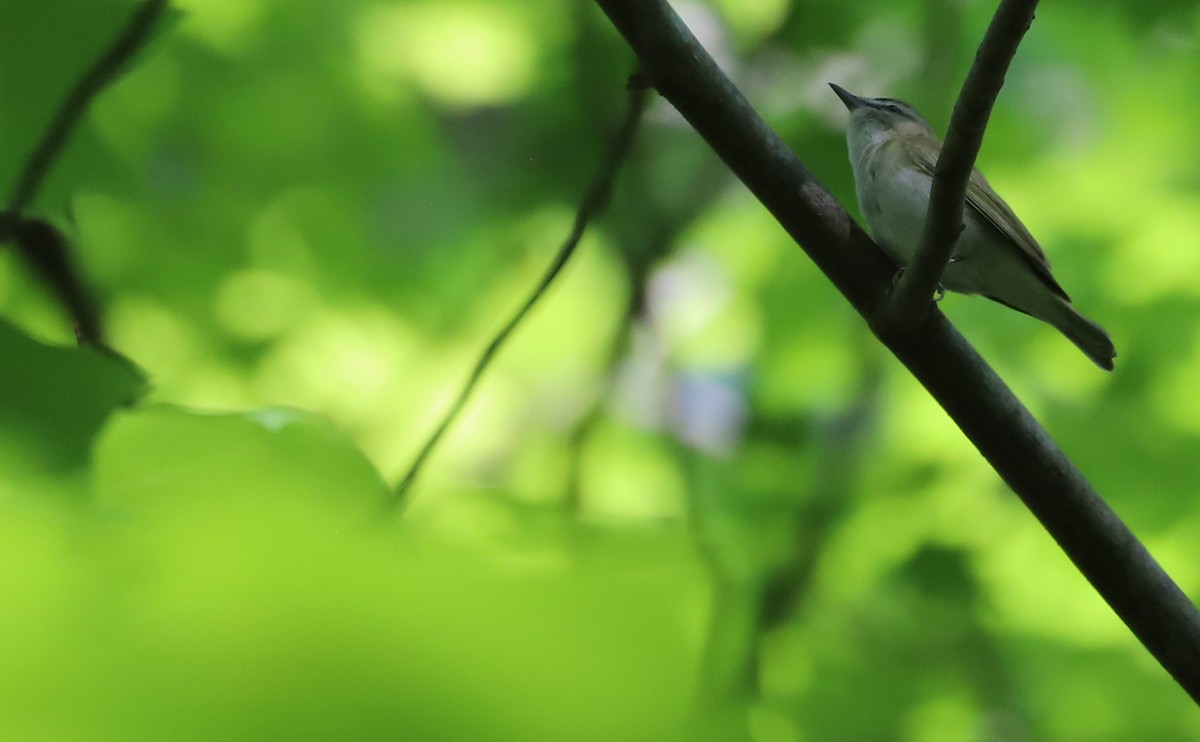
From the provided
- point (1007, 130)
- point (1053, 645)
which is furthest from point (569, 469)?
point (1007, 130)

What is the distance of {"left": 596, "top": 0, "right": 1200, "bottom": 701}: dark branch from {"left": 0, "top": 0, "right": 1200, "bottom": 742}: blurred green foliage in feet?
0.47

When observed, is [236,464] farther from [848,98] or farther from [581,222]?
[848,98]

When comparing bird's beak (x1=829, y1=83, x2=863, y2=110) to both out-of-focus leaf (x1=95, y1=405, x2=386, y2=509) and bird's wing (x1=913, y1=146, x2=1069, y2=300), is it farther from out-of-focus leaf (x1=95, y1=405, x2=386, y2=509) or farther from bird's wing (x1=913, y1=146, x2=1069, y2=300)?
out-of-focus leaf (x1=95, y1=405, x2=386, y2=509)

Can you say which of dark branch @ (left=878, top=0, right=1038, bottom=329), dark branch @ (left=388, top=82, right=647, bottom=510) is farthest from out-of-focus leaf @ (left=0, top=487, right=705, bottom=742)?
dark branch @ (left=388, top=82, right=647, bottom=510)

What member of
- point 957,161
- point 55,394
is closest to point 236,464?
point 55,394

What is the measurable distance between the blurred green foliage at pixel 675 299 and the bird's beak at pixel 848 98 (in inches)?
1.0

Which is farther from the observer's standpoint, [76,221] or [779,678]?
[76,221]

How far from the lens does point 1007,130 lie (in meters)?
1.10

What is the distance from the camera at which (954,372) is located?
0.60 meters

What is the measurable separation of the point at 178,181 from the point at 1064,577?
86 cm

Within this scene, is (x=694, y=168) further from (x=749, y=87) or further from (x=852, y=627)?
(x=852, y=627)

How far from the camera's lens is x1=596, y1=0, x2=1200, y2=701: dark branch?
57 centimetres

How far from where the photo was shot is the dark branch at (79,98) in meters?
0.68

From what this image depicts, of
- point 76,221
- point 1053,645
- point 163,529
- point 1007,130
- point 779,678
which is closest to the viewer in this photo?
point 163,529
